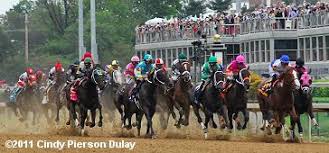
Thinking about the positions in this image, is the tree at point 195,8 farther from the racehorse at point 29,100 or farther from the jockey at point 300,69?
the jockey at point 300,69

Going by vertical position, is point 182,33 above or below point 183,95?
above

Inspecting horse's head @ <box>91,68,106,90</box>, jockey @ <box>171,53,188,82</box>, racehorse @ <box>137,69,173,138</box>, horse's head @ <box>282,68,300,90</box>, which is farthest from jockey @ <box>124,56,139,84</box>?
horse's head @ <box>282,68,300,90</box>

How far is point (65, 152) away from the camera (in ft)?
67.6

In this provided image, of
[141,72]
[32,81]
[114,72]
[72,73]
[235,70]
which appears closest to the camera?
[235,70]

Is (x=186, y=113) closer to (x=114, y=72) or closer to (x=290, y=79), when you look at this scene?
(x=114, y=72)

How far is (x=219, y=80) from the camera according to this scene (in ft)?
90.2

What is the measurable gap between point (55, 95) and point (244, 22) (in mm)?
15139

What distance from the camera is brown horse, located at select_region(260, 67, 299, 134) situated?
82.0 ft

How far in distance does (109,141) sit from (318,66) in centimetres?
2169

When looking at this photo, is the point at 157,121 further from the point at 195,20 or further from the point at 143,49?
the point at 143,49

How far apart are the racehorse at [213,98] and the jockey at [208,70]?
0.14 meters

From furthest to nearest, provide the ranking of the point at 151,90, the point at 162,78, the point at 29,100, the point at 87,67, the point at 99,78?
1. the point at 29,100
2. the point at 87,67
3. the point at 99,78
4. the point at 151,90
5. the point at 162,78

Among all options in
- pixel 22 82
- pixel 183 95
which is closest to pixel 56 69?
pixel 22 82

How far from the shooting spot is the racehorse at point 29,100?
3653 cm
